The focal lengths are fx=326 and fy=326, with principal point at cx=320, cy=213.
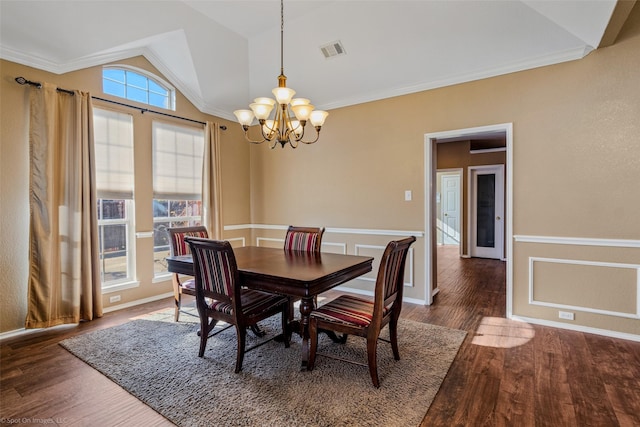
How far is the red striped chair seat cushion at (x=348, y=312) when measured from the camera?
220 cm

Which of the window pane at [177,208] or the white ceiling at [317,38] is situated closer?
the white ceiling at [317,38]

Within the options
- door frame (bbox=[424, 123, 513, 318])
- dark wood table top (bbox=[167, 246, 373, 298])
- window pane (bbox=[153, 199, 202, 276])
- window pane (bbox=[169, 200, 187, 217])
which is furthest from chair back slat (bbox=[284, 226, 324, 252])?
window pane (bbox=[169, 200, 187, 217])

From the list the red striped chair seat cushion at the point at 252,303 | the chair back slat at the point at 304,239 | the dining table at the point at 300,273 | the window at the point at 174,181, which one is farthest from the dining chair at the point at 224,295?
the window at the point at 174,181

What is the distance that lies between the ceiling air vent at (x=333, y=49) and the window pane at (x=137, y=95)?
7.49 feet

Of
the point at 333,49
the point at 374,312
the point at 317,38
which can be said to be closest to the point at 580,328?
the point at 374,312

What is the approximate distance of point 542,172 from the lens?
10.6 feet

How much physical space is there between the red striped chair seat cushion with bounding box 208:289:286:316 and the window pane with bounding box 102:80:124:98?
2.82m

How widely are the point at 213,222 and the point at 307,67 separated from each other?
247 cm

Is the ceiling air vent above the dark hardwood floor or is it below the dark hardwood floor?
above

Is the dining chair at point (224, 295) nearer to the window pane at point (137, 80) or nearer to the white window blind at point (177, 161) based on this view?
the white window blind at point (177, 161)

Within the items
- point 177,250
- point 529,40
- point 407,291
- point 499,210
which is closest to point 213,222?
point 177,250

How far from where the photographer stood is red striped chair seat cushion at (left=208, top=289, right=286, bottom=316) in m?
2.44

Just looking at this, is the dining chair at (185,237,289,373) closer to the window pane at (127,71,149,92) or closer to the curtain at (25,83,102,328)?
the curtain at (25,83,102,328)

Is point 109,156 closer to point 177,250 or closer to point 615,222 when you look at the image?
point 177,250
